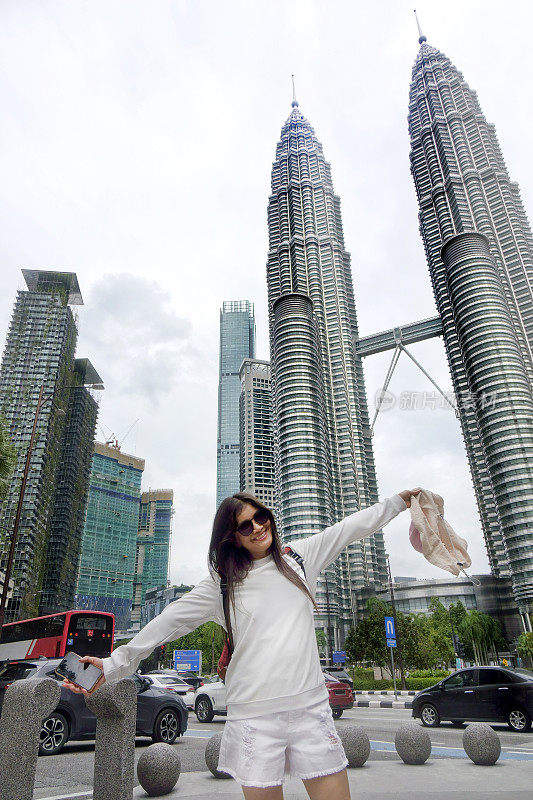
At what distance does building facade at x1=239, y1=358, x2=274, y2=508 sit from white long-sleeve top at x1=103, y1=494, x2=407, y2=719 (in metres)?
162

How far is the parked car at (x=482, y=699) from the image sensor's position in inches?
457

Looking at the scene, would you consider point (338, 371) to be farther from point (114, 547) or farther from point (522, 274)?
point (114, 547)

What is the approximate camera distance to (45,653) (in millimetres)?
20375

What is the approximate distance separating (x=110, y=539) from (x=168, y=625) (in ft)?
500

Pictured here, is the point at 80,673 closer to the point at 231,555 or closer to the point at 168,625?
the point at 168,625

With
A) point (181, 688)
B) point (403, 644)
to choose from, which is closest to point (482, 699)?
point (181, 688)

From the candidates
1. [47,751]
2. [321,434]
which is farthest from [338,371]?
[47,751]

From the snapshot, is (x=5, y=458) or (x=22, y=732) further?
(x=5, y=458)

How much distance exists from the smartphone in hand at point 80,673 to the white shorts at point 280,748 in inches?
42.9

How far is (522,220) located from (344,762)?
Answer: 164 m

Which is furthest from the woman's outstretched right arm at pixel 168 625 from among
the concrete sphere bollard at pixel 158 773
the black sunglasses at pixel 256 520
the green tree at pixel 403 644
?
the green tree at pixel 403 644

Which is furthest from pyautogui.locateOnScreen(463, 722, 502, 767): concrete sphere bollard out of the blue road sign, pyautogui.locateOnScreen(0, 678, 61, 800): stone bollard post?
the blue road sign

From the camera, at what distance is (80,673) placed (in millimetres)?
3121

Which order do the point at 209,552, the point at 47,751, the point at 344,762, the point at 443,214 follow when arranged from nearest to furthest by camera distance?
1. the point at 344,762
2. the point at 209,552
3. the point at 47,751
4. the point at 443,214
